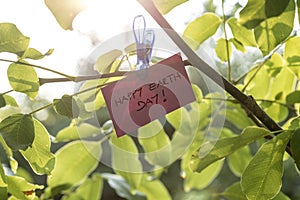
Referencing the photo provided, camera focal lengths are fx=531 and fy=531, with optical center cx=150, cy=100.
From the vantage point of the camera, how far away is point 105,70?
528 mm

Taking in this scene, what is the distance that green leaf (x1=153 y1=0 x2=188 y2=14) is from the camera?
480 mm

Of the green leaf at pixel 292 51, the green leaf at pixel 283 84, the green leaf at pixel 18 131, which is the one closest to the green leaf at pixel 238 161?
the green leaf at pixel 283 84

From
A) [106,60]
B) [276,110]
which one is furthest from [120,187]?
[106,60]

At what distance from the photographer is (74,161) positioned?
0.73 metres

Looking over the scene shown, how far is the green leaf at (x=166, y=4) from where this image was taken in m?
0.48

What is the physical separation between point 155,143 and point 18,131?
28 centimetres

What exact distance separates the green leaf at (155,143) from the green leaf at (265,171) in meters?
0.20

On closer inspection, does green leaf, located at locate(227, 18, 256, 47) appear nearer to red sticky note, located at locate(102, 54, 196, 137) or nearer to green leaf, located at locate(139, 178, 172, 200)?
red sticky note, located at locate(102, 54, 196, 137)

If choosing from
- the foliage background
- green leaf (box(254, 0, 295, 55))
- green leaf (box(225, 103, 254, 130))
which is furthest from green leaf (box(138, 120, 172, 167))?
green leaf (box(254, 0, 295, 55))

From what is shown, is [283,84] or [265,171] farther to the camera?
[283,84]

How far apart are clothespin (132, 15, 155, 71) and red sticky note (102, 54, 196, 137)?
0.01 m

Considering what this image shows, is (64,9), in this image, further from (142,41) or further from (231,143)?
(231,143)

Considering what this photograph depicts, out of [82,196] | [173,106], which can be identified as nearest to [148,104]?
[173,106]

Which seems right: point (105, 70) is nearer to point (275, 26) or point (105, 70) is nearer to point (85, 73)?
point (85, 73)
